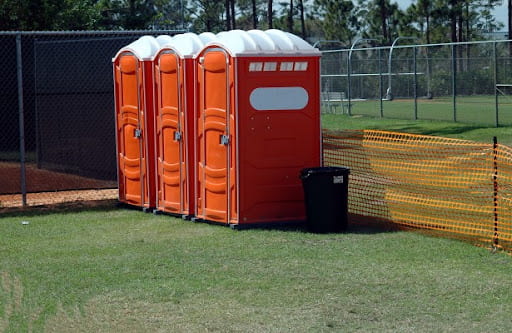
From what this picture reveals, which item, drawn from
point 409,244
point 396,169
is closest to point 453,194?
point 396,169

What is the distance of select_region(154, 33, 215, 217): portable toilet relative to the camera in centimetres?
1195

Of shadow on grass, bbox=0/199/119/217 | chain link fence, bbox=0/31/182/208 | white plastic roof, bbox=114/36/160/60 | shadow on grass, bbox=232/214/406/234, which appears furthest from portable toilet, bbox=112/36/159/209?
shadow on grass, bbox=232/214/406/234

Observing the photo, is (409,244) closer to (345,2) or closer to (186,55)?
(186,55)

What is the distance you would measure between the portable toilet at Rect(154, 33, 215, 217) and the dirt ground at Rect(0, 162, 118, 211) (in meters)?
2.23

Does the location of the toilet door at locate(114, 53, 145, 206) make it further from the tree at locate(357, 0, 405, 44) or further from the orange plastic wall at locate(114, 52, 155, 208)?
the tree at locate(357, 0, 405, 44)

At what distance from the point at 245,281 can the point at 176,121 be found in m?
4.11

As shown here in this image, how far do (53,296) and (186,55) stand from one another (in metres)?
4.54

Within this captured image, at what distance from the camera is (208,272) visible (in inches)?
353

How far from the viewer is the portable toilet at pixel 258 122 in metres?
11.2

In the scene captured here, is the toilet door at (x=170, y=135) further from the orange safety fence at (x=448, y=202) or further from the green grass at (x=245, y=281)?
the orange safety fence at (x=448, y=202)

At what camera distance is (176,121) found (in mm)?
12219

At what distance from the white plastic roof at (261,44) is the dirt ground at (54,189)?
165 inches

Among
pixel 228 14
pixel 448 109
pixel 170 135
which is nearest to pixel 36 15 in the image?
pixel 170 135

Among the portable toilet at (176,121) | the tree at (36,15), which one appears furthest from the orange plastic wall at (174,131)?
the tree at (36,15)
